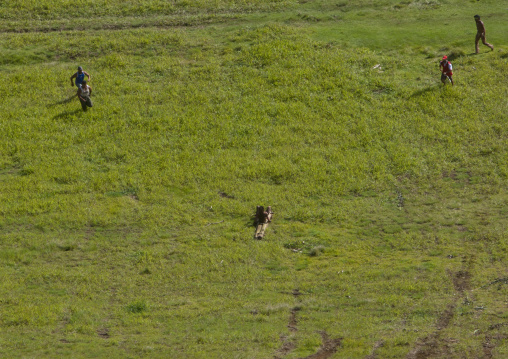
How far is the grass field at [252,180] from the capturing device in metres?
21.7

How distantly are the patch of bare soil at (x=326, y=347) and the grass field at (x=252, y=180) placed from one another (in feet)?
0.19

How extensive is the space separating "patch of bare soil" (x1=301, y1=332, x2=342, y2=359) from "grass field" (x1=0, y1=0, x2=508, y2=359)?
59 mm

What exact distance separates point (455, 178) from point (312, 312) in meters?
12.3

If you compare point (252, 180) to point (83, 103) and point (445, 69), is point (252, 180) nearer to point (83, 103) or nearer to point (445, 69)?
point (83, 103)

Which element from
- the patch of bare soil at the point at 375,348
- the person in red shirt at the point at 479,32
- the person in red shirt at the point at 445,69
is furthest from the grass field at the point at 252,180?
the person in red shirt at the point at 479,32

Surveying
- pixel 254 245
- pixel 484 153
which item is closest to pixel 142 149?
pixel 254 245

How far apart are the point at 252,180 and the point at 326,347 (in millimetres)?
12338

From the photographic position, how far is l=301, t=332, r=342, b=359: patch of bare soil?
19875mm

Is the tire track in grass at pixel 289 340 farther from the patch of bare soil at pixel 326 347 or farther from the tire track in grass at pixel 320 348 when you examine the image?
the patch of bare soil at pixel 326 347

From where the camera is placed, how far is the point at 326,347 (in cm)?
2031

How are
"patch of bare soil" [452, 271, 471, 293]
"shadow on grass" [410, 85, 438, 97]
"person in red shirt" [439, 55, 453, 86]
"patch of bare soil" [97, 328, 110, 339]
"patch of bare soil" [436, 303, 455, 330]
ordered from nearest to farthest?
"patch of bare soil" [436, 303, 455, 330] < "patch of bare soil" [97, 328, 110, 339] < "patch of bare soil" [452, 271, 471, 293] < "person in red shirt" [439, 55, 453, 86] < "shadow on grass" [410, 85, 438, 97]

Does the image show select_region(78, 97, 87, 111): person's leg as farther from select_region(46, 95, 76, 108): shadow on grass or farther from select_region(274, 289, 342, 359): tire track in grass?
select_region(274, 289, 342, 359): tire track in grass

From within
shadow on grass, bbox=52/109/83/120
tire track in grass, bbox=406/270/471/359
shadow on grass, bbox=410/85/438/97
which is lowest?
tire track in grass, bbox=406/270/471/359

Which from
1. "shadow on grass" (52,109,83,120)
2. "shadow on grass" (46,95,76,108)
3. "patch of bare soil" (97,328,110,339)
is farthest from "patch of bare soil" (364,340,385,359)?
"shadow on grass" (46,95,76,108)
